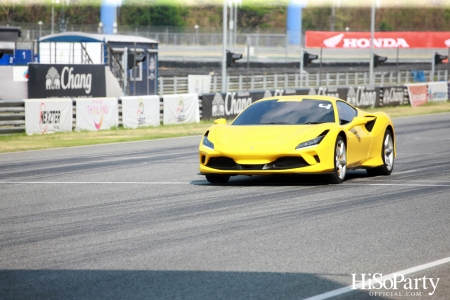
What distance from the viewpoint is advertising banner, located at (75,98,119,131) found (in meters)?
24.0

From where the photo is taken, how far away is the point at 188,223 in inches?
330

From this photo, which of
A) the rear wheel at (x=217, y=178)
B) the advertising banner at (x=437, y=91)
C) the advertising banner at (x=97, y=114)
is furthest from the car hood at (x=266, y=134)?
the advertising banner at (x=437, y=91)

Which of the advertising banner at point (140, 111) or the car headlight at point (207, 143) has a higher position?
the car headlight at point (207, 143)

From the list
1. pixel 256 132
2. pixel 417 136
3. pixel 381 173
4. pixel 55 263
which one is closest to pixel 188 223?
pixel 55 263

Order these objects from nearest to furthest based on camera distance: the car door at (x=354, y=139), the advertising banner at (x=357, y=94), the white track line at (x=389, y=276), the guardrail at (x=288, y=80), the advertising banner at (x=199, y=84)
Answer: the white track line at (x=389, y=276) → the car door at (x=354, y=139) → the advertising banner at (x=357, y=94) → the advertising banner at (x=199, y=84) → the guardrail at (x=288, y=80)

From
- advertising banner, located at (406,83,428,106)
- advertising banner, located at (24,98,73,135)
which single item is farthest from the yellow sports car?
advertising banner, located at (406,83,428,106)

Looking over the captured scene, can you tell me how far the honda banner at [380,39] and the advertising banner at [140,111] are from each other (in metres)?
38.0

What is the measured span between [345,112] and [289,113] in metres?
0.94

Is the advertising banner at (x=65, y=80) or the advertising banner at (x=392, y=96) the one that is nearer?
the advertising banner at (x=65, y=80)

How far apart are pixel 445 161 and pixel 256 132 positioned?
5.06 metres

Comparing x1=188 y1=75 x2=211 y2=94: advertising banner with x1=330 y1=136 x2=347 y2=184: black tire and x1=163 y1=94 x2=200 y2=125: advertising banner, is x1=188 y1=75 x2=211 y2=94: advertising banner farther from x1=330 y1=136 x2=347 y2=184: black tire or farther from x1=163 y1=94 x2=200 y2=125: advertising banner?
x1=330 y1=136 x2=347 y2=184: black tire

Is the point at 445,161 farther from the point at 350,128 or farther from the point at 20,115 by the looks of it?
the point at 20,115

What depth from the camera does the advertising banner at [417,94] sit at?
39719 millimetres

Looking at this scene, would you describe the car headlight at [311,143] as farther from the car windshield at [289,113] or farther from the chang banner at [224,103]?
the chang banner at [224,103]
